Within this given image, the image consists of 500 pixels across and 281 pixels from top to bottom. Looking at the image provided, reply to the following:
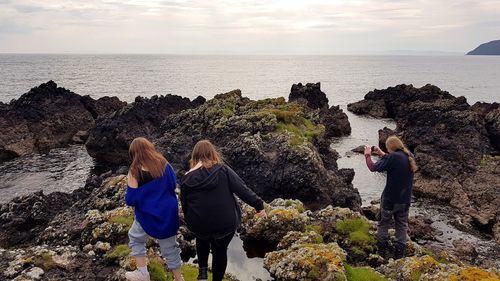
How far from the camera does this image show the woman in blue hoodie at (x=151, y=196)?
879cm

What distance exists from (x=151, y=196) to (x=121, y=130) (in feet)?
110

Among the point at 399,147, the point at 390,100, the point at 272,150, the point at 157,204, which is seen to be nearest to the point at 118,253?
the point at 157,204

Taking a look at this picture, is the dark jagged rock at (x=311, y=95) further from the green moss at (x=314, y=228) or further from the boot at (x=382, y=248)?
the boot at (x=382, y=248)

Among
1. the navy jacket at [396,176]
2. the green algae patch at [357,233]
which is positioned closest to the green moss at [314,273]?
the green algae patch at [357,233]

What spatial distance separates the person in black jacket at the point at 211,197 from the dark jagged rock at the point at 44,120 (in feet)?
124

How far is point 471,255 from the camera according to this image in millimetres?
18562

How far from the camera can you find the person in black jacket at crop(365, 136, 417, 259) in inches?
492

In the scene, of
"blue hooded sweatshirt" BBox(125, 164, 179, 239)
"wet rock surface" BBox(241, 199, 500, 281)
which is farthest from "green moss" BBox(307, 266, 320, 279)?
"blue hooded sweatshirt" BBox(125, 164, 179, 239)

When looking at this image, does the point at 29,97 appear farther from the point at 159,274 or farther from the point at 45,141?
the point at 159,274

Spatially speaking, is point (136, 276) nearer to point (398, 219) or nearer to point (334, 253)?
point (334, 253)

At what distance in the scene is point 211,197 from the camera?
8695mm

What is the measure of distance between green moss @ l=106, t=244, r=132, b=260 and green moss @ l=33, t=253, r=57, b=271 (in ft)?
4.64

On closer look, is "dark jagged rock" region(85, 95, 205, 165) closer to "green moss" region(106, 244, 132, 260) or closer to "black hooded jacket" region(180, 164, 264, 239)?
"green moss" region(106, 244, 132, 260)

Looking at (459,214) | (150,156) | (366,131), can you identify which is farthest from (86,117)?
(150,156)
